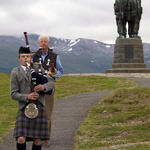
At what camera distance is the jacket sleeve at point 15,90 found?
791cm

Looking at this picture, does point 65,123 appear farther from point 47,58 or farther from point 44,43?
point 44,43

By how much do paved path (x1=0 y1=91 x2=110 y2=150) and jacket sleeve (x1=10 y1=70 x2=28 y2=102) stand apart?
9.53 ft

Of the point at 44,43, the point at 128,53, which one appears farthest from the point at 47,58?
the point at 128,53

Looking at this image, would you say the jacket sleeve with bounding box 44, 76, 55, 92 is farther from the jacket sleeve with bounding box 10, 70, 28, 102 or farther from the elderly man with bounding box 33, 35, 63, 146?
the elderly man with bounding box 33, 35, 63, 146

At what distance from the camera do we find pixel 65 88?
97.0 feet

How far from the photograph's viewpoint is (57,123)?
14.8 meters

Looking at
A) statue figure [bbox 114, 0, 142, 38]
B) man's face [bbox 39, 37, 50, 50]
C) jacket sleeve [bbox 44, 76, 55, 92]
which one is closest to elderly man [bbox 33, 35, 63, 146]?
man's face [bbox 39, 37, 50, 50]

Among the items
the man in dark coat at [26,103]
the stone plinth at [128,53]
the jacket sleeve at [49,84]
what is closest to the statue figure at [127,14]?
the stone plinth at [128,53]

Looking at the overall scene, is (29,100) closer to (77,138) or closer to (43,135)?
(43,135)

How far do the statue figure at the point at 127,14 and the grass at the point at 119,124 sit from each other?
26.6 metres

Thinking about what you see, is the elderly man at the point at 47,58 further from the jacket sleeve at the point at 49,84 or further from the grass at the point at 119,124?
the grass at the point at 119,124

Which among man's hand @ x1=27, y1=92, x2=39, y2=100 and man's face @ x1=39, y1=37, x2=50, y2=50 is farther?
man's face @ x1=39, y1=37, x2=50, y2=50

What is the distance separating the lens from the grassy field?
1786 centimetres

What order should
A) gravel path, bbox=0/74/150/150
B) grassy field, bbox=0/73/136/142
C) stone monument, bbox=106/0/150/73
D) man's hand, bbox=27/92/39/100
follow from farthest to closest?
stone monument, bbox=106/0/150/73 → grassy field, bbox=0/73/136/142 → gravel path, bbox=0/74/150/150 → man's hand, bbox=27/92/39/100
